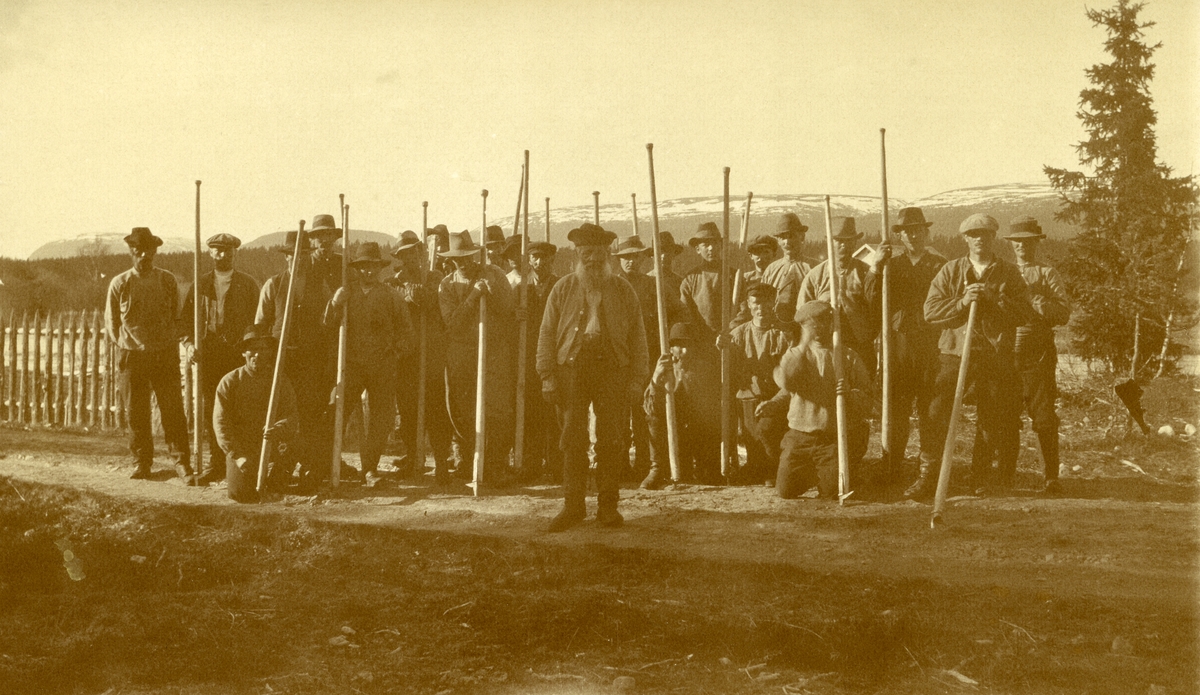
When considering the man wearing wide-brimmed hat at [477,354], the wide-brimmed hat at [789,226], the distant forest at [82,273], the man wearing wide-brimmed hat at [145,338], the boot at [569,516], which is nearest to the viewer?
the boot at [569,516]

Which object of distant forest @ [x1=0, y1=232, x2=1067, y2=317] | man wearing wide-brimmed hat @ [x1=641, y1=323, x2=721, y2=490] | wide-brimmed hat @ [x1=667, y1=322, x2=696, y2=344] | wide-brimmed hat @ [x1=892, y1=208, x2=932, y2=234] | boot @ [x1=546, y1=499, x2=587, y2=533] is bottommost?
boot @ [x1=546, y1=499, x2=587, y2=533]

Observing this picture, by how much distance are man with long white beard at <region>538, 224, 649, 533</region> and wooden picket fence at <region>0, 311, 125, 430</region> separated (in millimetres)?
8367

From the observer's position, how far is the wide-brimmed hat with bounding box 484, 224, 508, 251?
9164 millimetres

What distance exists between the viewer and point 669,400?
25.5 ft

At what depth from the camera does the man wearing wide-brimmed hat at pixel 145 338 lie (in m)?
8.75

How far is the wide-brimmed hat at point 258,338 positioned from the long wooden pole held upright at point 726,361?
3.70 m

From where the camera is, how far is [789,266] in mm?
8109

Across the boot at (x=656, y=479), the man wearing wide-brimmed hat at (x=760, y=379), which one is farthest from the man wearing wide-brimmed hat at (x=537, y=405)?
the man wearing wide-brimmed hat at (x=760, y=379)

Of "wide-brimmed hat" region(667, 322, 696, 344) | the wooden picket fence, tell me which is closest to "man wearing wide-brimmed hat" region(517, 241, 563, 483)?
"wide-brimmed hat" region(667, 322, 696, 344)

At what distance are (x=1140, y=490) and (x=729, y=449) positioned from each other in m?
3.17

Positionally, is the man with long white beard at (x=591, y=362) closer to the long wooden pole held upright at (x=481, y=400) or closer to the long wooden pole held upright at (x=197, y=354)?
the long wooden pole held upright at (x=481, y=400)

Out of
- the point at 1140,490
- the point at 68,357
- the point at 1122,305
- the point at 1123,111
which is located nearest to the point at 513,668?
A: the point at 1140,490

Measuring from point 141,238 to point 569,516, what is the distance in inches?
197

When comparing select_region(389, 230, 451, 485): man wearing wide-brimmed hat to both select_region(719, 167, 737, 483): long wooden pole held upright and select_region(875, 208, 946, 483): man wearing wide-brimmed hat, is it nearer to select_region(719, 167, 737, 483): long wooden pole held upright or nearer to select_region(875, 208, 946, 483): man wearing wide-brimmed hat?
select_region(719, 167, 737, 483): long wooden pole held upright
